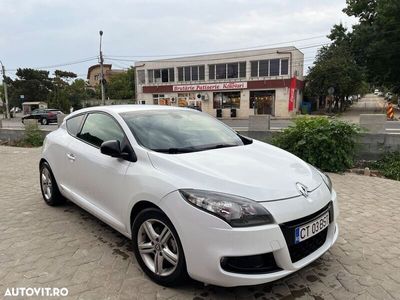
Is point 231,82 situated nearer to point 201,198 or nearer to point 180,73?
point 180,73

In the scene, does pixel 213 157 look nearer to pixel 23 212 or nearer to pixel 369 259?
pixel 369 259

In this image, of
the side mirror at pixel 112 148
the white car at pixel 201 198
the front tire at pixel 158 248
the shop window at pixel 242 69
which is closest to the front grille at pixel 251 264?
the white car at pixel 201 198

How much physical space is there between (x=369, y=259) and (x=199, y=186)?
6.85 feet

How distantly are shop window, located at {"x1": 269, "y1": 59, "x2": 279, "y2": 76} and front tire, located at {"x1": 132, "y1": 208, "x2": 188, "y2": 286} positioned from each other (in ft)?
109

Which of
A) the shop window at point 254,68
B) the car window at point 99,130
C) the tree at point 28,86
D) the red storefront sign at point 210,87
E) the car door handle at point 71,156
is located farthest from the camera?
the tree at point 28,86

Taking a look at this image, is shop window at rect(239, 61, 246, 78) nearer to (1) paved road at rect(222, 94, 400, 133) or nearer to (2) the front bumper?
(1) paved road at rect(222, 94, 400, 133)

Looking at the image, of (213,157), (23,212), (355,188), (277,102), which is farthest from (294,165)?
(277,102)

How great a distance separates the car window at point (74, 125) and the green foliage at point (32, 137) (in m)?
9.40

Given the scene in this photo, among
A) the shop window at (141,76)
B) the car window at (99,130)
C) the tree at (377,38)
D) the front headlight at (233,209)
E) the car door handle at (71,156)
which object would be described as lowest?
the front headlight at (233,209)

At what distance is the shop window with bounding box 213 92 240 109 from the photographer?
36.9m

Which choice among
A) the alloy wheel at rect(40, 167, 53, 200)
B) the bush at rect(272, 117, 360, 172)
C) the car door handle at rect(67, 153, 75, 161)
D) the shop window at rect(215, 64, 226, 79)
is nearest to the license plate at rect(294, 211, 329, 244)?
the car door handle at rect(67, 153, 75, 161)

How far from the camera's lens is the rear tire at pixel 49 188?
4.88m

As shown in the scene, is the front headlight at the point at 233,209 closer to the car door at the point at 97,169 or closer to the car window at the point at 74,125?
the car door at the point at 97,169

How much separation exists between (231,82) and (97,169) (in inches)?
1338
